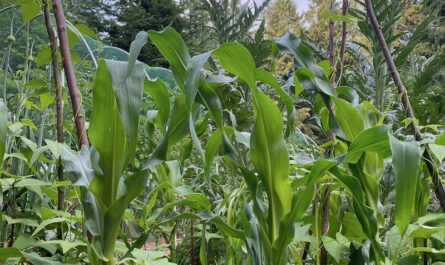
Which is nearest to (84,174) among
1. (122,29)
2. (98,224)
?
(98,224)

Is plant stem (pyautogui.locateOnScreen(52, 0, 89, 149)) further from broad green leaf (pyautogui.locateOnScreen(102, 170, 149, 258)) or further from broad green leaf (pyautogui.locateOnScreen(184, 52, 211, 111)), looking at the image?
broad green leaf (pyautogui.locateOnScreen(184, 52, 211, 111))

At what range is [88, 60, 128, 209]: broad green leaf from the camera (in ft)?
1.77

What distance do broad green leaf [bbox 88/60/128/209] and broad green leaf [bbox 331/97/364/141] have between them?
1.10 feet

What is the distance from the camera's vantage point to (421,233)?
57 centimetres

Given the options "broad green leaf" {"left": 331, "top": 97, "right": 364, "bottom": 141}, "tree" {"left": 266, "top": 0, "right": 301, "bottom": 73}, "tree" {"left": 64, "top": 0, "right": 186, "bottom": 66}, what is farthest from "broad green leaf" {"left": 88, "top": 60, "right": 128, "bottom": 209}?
"tree" {"left": 266, "top": 0, "right": 301, "bottom": 73}

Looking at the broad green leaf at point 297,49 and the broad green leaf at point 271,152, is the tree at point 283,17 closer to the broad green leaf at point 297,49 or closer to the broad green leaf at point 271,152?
the broad green leaf at point 297,49

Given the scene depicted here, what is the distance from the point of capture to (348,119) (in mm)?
615

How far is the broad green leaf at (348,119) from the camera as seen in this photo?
23.7 inches

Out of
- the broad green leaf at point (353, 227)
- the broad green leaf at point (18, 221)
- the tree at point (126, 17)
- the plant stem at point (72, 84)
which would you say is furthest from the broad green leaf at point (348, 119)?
the tree at point (126, 17)

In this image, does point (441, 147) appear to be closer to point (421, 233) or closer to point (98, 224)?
point (421, 233)

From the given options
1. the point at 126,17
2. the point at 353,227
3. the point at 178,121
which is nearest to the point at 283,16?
the point at 126,17

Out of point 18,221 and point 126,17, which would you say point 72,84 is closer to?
point 18,221

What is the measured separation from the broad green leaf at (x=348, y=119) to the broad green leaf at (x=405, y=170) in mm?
136

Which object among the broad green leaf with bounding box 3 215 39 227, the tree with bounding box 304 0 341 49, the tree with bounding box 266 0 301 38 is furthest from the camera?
the tree with bounding box 266 0 301 38
